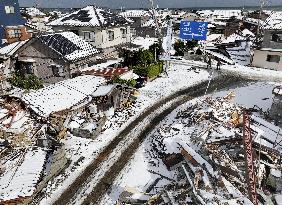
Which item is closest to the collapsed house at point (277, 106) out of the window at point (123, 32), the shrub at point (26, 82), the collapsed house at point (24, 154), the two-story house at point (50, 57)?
the collapsed house at point (24, 154)

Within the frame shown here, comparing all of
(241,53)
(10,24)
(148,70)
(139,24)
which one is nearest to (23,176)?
(148,70)

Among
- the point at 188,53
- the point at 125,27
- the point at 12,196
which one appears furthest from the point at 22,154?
the point at 188,53

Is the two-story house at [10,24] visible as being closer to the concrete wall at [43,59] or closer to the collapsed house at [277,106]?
the concrete wall at [43,59]

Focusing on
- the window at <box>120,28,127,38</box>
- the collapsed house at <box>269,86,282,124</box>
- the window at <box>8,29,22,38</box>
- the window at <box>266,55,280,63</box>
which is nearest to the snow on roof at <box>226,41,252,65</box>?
the window at <box>266,55,280,63</box>

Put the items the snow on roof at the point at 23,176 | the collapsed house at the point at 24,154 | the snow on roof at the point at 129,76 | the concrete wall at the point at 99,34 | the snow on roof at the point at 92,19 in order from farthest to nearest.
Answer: the snow on roof at the point at 92,19 → the concrete wall at the point at 99,34 → the snow on roof at the point at 129,76 → the collapsed house at the point at 24,154 → the snow on roof at the point at 23,176

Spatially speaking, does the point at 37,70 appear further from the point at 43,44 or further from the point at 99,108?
the point at 99,108

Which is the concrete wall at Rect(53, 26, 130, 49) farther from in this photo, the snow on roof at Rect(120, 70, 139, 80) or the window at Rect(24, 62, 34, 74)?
the snow on roof at Rect(120, 70, 139, 80)
